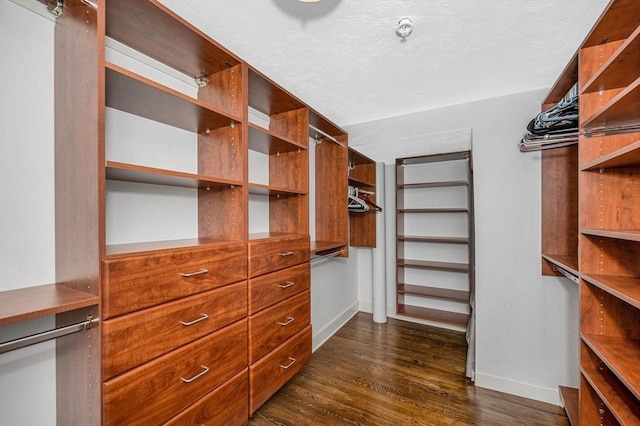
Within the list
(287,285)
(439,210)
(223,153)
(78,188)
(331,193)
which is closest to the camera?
(78,188)

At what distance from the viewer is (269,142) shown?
1870mm

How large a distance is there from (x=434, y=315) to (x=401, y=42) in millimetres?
3027

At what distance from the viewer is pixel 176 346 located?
1155 millimetres

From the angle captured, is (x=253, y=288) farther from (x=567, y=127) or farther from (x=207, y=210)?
(x=567, y=127)

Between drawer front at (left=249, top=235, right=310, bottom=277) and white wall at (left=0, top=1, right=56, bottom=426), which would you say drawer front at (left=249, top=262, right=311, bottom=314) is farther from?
white wall at (left=0, top=1, right=56, bottom=426)

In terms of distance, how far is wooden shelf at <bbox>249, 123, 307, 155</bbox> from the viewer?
1.67 m

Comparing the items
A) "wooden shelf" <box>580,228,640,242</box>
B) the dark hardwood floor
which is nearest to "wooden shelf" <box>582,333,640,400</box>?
"wooden shelf" <box>580,228,640,242</box>

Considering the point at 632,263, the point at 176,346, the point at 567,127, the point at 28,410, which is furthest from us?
the point at 567,127

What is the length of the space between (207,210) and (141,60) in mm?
824

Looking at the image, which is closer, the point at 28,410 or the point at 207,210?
the point at 28,410

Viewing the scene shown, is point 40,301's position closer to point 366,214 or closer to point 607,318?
point 607,318

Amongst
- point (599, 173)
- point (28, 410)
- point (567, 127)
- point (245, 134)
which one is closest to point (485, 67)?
point (567, 127)

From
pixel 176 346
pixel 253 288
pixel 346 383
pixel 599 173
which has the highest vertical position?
pixel 599 173

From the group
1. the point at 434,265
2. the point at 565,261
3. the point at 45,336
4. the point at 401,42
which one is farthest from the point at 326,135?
the point at 434,265
